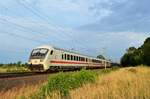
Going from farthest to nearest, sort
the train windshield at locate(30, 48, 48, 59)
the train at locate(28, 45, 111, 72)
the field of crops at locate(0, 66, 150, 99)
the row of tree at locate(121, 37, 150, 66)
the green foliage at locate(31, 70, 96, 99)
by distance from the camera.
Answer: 1. the row of tree at locate(121, 37, 150, 66)
2. the train windshield at locate(30, 48, 48, 59)
3. the train at locate(28, 45, 111, 72)
4. the green foliage at locate(31, 70, 96, 99)
5. the field of crops at locate(0, 66, 150, 99)

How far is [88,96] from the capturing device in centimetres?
1134

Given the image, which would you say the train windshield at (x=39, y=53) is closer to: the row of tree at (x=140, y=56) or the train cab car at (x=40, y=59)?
the train cab car at (x=40, y=59)

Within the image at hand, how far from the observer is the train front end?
33.8 m

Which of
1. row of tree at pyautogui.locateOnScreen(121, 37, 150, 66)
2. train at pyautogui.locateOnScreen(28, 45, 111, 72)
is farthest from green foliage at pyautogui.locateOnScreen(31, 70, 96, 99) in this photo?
row of tree at pyautogui.locateOnScreen(121, 37, 150, 66)

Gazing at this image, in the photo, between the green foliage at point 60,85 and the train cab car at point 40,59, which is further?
the train cab car at point 40,59

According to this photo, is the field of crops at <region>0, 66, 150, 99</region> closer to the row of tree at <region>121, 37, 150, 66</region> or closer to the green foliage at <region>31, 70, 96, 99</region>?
the green foliage at <region>31, 70, 96, 99</region>

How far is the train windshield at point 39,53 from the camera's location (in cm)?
3456

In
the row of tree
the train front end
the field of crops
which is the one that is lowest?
the field of crops

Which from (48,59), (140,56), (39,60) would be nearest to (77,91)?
(48,59)

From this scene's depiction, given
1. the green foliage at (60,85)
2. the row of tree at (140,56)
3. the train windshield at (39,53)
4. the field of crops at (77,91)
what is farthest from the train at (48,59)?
the row of tree at (140,56)

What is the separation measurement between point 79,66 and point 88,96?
36.1m

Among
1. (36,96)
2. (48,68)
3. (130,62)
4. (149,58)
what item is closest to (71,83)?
(36,96)

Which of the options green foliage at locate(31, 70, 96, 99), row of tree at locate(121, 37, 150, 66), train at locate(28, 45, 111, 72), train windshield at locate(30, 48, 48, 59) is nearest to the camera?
green foliage at locate(31, 70, 96, 99)

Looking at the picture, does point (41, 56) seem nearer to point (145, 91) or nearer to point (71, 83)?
point (71, 83)
